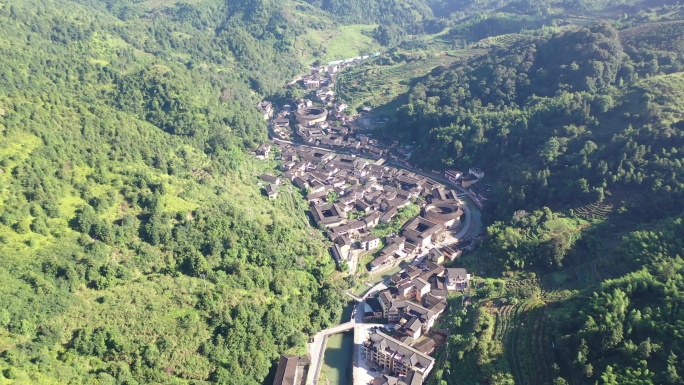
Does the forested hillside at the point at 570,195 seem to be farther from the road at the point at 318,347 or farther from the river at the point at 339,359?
the road at the point at 318,347

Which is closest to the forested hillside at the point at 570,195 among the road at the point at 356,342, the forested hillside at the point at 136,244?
the road at the point at 356,342

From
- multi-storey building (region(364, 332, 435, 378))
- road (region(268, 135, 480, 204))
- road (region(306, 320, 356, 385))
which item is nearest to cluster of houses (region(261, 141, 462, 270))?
road (region(268, 135, 480, 204))

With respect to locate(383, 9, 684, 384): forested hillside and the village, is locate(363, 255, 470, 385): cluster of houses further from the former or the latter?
locate(383, 9, 684, 384): forested hillside

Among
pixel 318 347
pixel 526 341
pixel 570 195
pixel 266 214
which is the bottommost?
pixel 318 347

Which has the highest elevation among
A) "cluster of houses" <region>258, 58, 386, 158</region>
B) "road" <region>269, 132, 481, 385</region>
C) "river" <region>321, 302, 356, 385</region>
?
"cluster of houses" <region>258, 58, 386, 158</region>

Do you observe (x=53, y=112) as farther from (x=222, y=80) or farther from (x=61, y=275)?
(x=222, y=80)

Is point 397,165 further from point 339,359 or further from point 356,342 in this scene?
point 339,359

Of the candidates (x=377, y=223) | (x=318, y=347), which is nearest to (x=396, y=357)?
(x=318, y=347)
